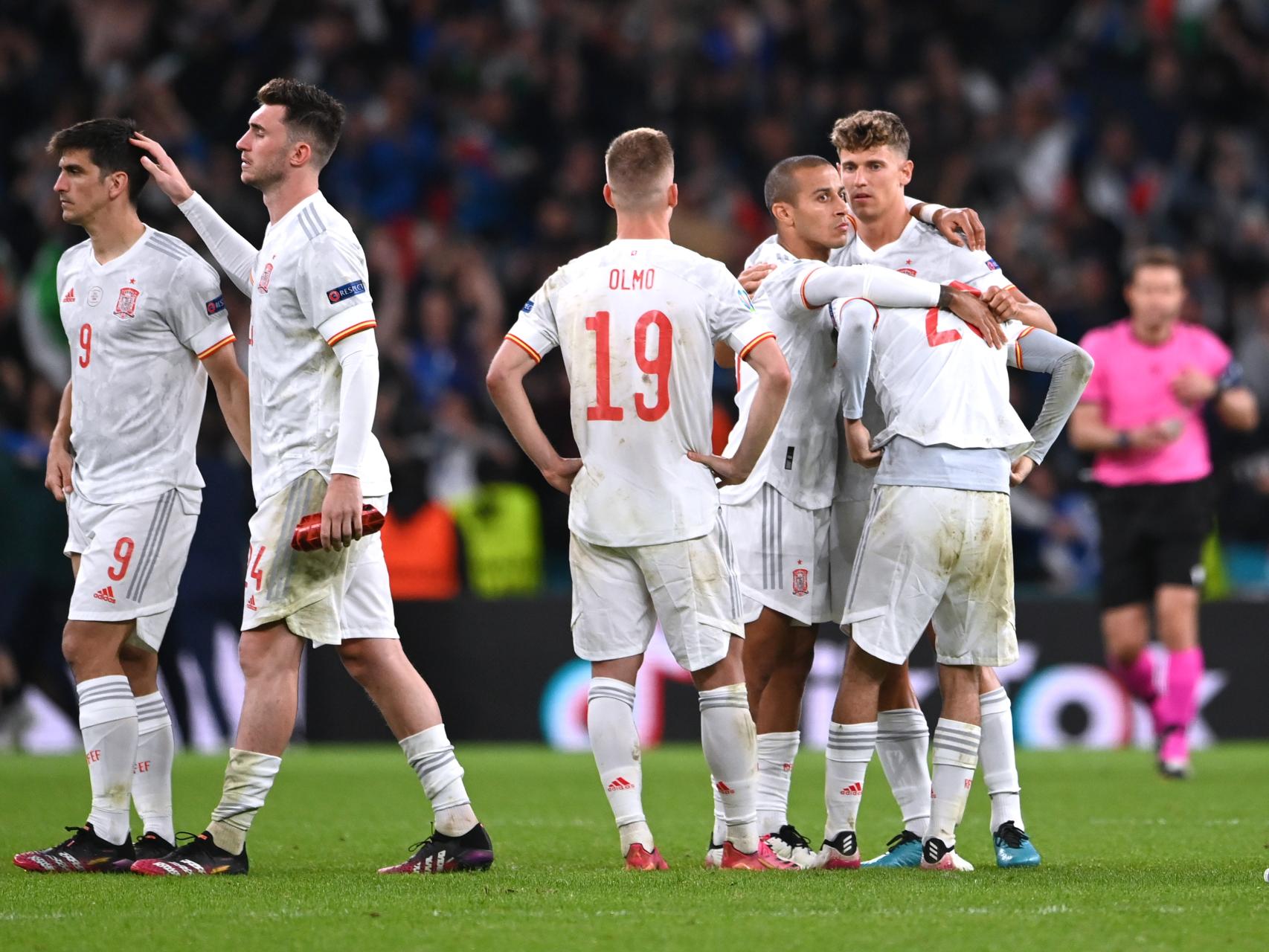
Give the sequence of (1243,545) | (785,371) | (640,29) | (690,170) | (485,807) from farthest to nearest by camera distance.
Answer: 1. (640,29)
2. (690,170)
3. (1243,545)
4. (485,807)
5. (785,371)

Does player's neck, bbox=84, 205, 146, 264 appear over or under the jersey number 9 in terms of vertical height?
over

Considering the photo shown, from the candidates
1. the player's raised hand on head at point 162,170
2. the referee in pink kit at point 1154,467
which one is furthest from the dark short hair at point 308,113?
the referee in pink kit at point 1154,467

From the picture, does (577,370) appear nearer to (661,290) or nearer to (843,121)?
(661,290)

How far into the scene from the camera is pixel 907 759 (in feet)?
21.3

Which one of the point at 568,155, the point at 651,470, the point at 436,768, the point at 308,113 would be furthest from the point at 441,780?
the point at 568,155

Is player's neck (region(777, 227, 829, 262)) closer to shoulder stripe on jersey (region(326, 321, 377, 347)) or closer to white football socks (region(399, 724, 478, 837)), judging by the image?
shoulder stripe on jersey (region(326, 321, 377, 347))

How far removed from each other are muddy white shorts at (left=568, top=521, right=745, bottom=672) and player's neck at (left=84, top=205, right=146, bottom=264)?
190 cm

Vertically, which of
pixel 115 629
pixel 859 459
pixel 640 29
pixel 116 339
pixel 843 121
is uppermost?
pixel 640 29

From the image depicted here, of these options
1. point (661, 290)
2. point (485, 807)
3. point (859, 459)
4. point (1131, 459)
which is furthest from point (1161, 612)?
point (661, 290)

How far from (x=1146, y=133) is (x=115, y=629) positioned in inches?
553

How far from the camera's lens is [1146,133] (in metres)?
18.0

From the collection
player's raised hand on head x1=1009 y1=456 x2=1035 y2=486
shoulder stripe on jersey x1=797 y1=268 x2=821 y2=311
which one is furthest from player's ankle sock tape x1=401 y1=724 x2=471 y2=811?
player's raised hand on head x1=1009 y1=456 x2=1035 y2=486

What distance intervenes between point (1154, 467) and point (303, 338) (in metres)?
5.95

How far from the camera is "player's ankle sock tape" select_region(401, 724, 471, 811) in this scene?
6.13m
